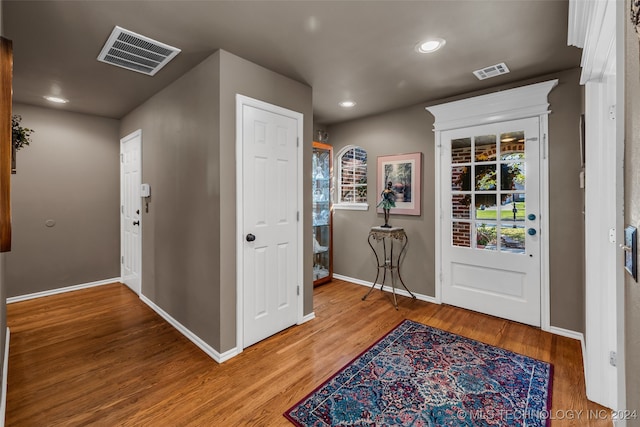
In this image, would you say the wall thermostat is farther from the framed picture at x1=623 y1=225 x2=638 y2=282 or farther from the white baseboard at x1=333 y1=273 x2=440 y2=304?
the framed picture at x1=623 y1=225 x2=638 y2=282

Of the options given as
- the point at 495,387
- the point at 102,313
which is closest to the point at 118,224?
the point at 102,313

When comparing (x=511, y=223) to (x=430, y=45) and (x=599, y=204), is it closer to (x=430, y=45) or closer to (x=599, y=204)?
(x=599, y=204)

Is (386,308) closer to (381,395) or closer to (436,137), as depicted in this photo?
(381,395)

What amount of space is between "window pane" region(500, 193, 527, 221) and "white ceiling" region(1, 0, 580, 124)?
1.18 m

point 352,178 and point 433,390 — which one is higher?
point 352,178

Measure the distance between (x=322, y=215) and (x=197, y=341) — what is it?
2.39 meters

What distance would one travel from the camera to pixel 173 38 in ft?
7.20

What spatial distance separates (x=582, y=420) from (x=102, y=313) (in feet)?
14.1

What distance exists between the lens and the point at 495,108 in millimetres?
3146

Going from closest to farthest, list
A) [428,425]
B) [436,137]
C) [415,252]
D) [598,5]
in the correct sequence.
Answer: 1. [598,5]
2. [428,425]
3. [436,137]
4. [415,252]

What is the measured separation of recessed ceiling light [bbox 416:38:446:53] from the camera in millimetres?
2246

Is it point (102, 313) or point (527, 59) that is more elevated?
point (527, 59)

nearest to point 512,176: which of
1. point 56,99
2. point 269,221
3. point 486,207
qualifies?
point 486,207

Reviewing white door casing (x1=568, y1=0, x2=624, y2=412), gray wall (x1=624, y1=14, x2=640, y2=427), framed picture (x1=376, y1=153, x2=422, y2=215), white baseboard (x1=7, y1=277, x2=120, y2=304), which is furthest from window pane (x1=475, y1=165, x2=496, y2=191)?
white baseboard (x1=7, y1=277, x2=120, y2=304)
